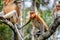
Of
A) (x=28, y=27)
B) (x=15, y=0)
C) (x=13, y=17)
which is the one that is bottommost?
(x=28, y=27)

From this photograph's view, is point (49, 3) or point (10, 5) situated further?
point (49, 3)

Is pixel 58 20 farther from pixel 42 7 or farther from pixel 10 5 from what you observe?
pixel 42 7

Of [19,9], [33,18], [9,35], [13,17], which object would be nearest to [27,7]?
[9,35]

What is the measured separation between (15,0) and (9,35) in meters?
1.93

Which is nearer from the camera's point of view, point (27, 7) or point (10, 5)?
point (10, 5)

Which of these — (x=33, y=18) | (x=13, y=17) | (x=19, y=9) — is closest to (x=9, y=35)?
(x=33, y=18)

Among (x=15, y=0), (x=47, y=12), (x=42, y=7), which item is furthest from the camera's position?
(x=42, y=7)

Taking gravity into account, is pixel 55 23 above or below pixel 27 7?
above

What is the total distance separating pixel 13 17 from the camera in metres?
4.48

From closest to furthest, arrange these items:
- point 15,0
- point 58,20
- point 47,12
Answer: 1. point 58,20
2. point 15,0
3. point 47,12

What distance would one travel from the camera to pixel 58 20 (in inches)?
116

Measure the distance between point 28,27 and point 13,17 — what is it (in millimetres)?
3034

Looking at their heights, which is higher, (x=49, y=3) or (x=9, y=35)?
(x=49, y=3)

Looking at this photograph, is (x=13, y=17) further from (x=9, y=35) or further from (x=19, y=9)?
(x=9, y=35)
